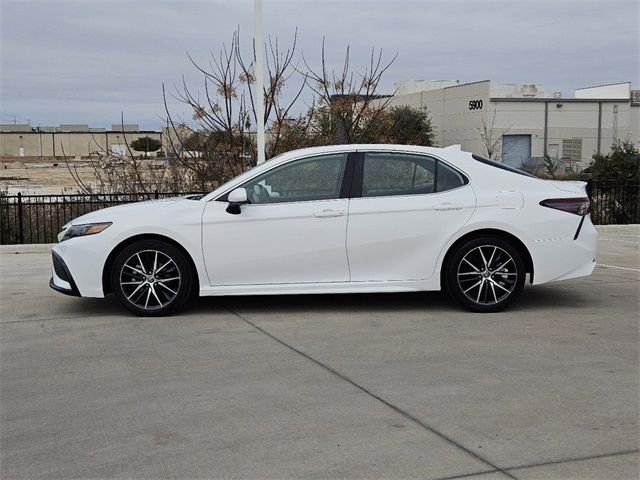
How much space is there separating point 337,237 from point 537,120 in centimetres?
6250

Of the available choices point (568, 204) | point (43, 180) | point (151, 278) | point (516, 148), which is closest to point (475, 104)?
point (516, 148)

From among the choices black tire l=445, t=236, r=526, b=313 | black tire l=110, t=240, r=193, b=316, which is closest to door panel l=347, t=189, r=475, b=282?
black tire l=445, t=236, r=526, b=313

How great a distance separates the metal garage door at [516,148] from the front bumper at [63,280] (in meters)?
59.9

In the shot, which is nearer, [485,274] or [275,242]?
[275,242]

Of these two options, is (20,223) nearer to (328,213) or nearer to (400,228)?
(328,213)

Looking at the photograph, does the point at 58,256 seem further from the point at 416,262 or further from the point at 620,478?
the point at 620,478

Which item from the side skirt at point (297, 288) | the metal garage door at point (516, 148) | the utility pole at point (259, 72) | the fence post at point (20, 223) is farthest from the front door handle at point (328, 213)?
the metal garage door at point (516, 148)

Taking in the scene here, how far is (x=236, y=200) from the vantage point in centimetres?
750

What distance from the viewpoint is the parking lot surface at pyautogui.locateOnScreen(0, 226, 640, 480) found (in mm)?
4188

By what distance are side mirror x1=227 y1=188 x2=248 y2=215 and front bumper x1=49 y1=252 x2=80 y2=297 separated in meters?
1.65

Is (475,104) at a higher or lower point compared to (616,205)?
higher

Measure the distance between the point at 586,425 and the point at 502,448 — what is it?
669 mm

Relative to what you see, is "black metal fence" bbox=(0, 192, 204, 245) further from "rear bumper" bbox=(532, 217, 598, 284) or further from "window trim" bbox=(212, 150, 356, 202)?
"rear bumper" bbox=(532, 217, 598, 284)

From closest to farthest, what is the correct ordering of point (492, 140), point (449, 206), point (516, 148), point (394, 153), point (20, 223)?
point (449, 206) → point (394, 153) → point (20, 223) → point (492, 140) → point (516, 148)
